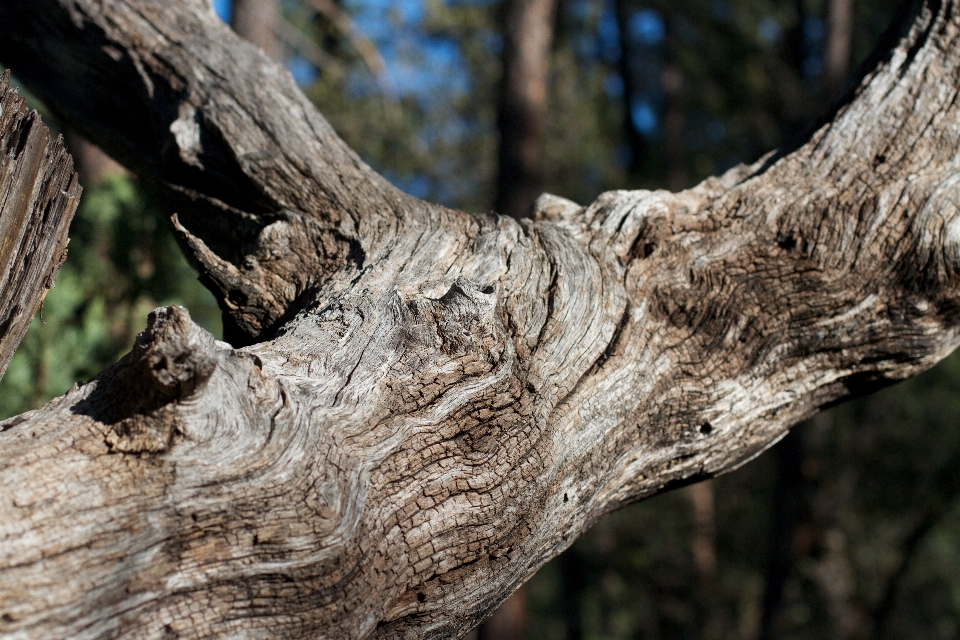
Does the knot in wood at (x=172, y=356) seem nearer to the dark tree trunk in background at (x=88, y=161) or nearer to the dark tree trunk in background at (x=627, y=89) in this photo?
the dark tree trunk in background at (x=88, y=161)

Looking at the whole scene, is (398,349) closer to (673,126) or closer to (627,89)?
(627,89)

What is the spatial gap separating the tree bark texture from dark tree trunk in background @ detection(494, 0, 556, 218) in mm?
4995

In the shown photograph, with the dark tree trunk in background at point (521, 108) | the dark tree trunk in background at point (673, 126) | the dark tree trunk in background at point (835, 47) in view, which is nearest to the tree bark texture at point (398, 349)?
the dark tree trunk in background at point (521, 108)

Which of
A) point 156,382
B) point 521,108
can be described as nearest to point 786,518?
point 521,108

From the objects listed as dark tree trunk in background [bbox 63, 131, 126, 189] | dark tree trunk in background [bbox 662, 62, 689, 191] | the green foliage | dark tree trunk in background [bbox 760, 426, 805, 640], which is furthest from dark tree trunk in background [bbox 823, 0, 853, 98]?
dark tree trunk in background [bbox 63, 131, 126, 189]

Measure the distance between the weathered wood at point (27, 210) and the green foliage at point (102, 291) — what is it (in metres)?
2.58

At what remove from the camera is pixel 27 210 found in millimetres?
1494

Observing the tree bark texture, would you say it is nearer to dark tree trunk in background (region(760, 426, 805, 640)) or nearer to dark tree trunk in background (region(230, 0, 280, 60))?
dark tree trunk in background (region(230, 0, 280, 60))

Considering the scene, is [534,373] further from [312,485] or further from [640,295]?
[312,485]

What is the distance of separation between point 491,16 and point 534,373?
44.2ft

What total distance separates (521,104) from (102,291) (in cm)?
435

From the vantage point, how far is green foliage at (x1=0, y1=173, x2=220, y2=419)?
13.1 ft

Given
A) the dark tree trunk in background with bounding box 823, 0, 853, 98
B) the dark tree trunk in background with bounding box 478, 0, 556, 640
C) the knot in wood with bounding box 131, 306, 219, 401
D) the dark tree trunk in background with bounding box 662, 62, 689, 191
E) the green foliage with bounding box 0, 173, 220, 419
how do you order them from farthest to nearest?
the dark tree trunk in background with bounding box 662, 62, 689, 191, the dark tree trunk in background with bounding box 823, 0, 853, 98, the dark tree trunk in background with bounding box 478, 0, 556, 640, the green foliage with bounding box 0, 173, 220, 419, the knot in wood with bounding box 131, 306, 219, 401

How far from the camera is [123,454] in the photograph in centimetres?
138
